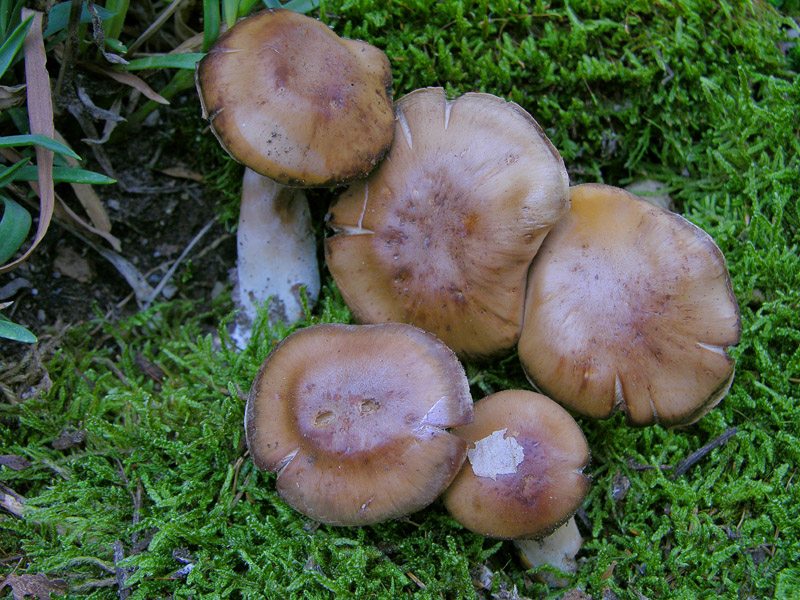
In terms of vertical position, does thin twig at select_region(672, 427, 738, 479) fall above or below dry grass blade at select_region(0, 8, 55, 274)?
below

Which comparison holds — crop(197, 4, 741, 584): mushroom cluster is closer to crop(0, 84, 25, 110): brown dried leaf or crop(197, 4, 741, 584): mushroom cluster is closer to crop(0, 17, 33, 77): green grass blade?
crop(0, 17, 33, 77): green grass blade

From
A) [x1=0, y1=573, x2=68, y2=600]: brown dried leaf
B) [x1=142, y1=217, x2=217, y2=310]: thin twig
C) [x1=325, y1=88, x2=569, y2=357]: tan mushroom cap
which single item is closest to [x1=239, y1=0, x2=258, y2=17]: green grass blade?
[x1=325, y1=88, x2=569, y2=357]: tan mushroom cap

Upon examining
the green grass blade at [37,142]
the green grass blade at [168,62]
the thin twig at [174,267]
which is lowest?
the thin twig at [174,267]

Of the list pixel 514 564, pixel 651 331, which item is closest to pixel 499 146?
pixel 651 331

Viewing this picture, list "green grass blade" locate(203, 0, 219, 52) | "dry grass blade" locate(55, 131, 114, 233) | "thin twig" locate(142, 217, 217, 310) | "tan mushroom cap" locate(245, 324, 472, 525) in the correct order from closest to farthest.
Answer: "tan mushroom cap" locate(245, 324, 472, 525) < "green grass blade" locate(203, 0, 219, 52) < "dry grass blade" locate(55, 131, 114, 233) < "thin twig" locate(142, 217, 217, 310)

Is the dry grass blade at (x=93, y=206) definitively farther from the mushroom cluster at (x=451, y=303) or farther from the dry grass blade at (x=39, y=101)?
the mushroom cluster at (x=451, y=303)

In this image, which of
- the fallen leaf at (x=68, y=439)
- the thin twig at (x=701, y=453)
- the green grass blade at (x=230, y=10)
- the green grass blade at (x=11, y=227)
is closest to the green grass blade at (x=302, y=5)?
the green grass blade at (x=230, y=10)
